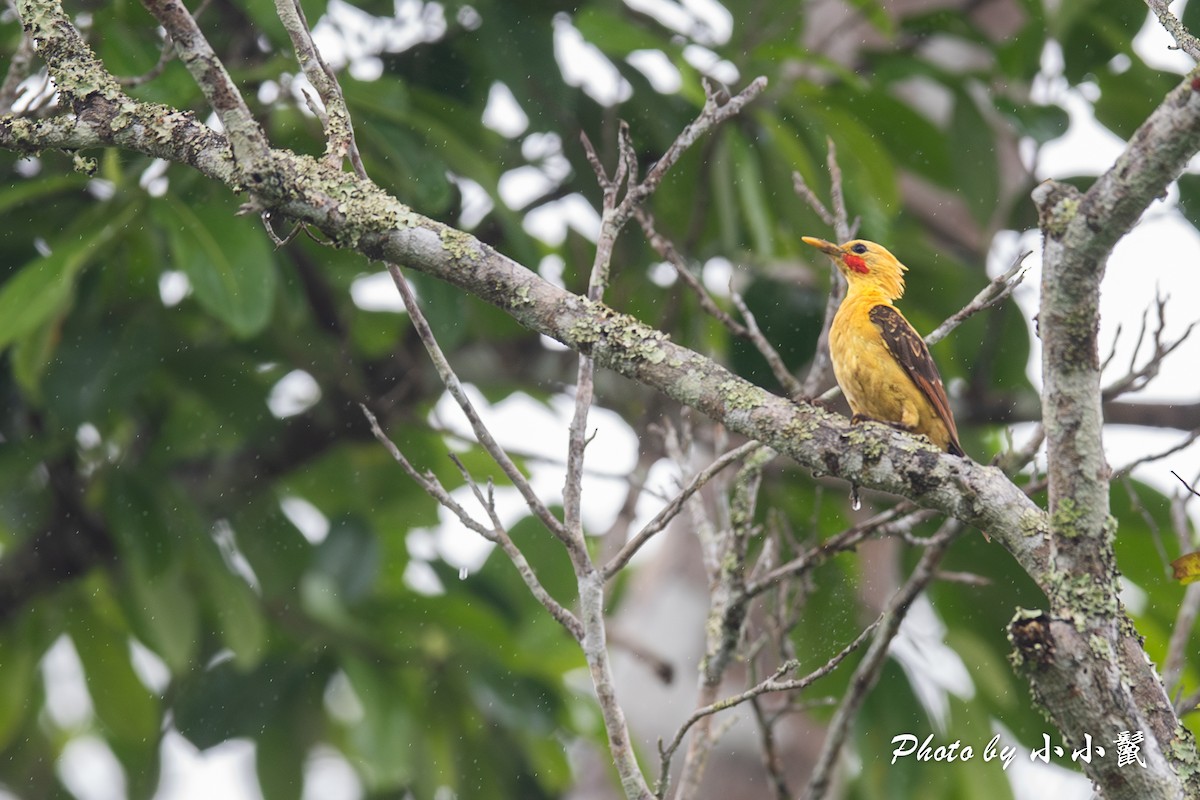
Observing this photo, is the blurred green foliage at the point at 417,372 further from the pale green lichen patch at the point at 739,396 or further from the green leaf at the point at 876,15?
the pale green lichen patch at the point at 739,396

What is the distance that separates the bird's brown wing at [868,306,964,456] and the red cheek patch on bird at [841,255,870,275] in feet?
0.98

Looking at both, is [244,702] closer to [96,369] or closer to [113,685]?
[113,685]

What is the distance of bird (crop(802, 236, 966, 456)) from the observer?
145 inches

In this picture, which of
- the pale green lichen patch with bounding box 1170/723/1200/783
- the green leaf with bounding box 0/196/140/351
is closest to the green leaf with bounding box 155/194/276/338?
the green leaf with bounding box 0/196/140/351

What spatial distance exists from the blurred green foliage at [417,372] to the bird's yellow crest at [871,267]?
0.13m

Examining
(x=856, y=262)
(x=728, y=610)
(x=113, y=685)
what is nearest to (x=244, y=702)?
(x=113, y=685)

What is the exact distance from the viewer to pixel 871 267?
413cm

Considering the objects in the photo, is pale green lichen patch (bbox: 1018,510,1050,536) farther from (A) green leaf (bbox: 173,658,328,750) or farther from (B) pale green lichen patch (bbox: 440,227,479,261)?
(A) green leaf (bbox: 173,658,328,750)

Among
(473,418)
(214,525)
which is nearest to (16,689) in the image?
(214,525)

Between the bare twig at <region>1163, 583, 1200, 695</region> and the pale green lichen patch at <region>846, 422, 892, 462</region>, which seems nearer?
the pale green lichen patch at <region>846, 422, 892, 462</region>

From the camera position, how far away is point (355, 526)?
4707 millimetres

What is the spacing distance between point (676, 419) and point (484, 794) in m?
1.86

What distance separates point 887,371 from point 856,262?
55cm

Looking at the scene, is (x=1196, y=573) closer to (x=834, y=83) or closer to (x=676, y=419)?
(x=834, y=83)
